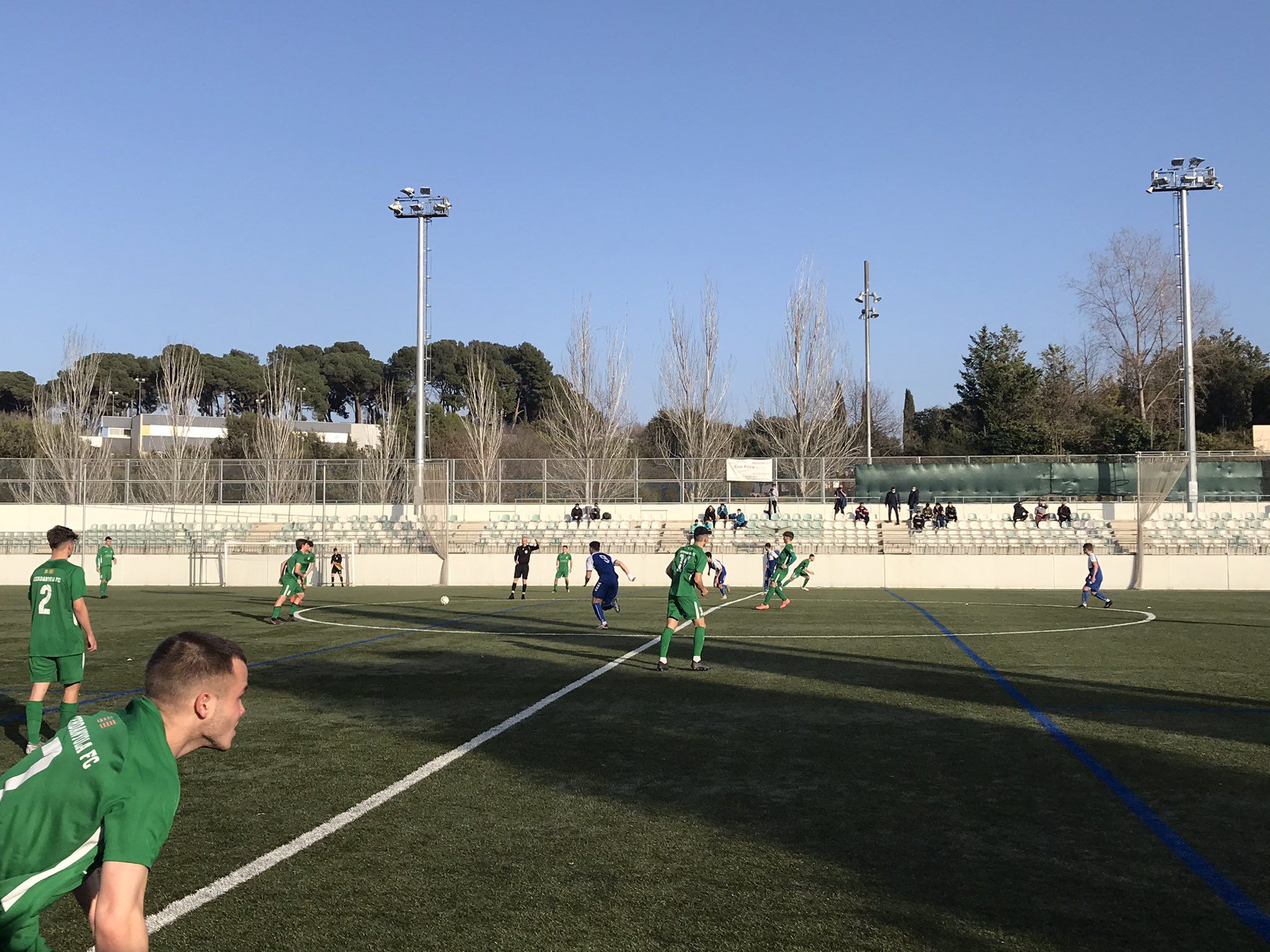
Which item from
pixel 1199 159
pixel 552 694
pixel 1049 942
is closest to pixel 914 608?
pixel 552 694

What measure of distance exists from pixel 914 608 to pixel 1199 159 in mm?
27406

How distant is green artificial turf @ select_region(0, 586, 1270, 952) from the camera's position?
183 inches

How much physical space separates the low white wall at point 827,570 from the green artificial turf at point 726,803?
19.3 meters

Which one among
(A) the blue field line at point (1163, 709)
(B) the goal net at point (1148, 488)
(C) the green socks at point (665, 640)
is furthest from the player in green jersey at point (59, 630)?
(B) the goal net at point (1148, 488)

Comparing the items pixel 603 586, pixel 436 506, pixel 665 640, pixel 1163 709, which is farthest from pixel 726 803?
pixel 436 506

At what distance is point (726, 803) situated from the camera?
6.72m

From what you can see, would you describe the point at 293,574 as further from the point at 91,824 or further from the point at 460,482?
the point at 460,482

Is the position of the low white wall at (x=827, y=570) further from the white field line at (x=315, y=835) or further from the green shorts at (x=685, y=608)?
the white field line at (x=315, y=835)

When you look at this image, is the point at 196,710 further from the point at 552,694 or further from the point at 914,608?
the point at 914,608

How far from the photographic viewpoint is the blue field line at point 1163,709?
10.0 meters

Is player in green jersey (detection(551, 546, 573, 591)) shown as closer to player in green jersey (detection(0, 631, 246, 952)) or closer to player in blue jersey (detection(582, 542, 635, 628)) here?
player in blue jersey (detection(582, 542, 635, 628))

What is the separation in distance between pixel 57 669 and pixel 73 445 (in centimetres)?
5026

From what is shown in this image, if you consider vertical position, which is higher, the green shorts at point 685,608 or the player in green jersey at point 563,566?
the green shorts at point 685,608

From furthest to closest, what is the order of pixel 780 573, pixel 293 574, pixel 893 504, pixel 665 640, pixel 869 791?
pixel 893 504, pixel 780 573, pixel 293 574, pixel 665 640, pixel 869 791
